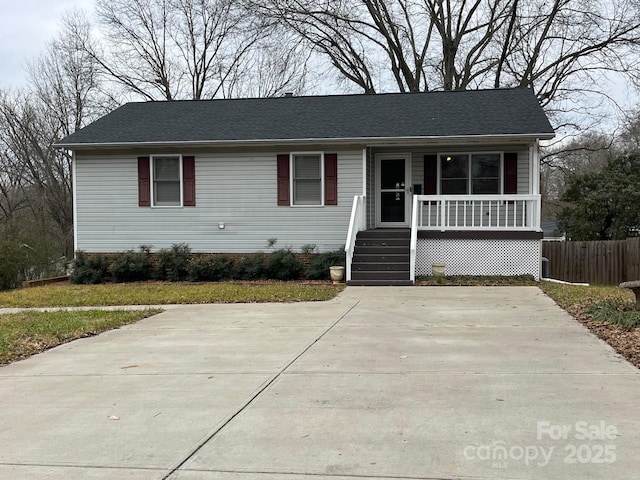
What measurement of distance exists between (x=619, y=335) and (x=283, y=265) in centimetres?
931

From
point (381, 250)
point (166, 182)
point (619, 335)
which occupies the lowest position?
point (619, 335)

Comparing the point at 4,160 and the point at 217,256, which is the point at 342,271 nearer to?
the point at 217,256

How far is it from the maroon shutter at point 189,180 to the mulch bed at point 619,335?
10850 mm

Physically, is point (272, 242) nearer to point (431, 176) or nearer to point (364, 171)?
point (364, 171)

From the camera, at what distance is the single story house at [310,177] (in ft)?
49.6

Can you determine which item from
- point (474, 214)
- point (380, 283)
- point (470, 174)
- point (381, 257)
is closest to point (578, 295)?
point (380, 283)

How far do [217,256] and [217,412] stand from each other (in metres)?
11.4

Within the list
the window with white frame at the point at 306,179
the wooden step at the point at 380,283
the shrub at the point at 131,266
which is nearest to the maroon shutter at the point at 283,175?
the window with white frame at the point at 306,179

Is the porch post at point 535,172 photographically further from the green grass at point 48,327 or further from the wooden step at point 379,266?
the green grass at point 48,327

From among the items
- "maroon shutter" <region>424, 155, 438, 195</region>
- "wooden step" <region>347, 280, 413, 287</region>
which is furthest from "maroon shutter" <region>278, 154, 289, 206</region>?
"maroon shutter" <region>424, 155, 438, 195</region>

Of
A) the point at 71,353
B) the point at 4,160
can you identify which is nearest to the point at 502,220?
the point at 71,353

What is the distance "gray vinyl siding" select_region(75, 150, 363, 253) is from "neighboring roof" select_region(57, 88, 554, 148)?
607 millimetres

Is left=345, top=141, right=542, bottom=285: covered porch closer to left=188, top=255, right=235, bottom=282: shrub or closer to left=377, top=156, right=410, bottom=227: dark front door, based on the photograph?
left=377, top=156, right=410, bottom=227: dark front door

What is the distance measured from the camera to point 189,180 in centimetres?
1628
